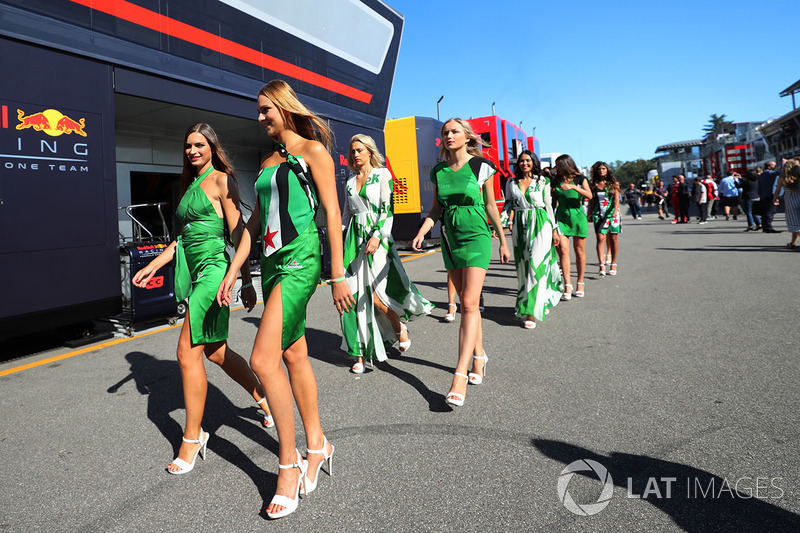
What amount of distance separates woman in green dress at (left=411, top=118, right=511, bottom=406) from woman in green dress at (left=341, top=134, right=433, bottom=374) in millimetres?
590

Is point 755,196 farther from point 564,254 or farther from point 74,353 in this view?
point 74,353

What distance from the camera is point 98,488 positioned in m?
2.42

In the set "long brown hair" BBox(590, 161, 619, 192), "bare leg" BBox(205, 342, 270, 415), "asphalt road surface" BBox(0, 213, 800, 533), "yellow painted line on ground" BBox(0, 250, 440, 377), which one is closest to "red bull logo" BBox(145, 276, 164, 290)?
"yellow painted line on ground" BBox(0, 250, 440, 377)

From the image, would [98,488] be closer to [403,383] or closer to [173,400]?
[173,400]

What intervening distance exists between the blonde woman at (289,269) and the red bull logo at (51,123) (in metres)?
3.27

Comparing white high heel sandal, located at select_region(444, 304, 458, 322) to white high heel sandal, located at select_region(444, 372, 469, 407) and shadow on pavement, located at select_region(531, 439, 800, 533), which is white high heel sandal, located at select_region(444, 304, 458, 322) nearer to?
white high heel sandal, located at select_region(444, 372, 469, 407)

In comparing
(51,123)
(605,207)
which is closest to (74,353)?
(51,123)

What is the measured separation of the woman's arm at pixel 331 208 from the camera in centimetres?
224

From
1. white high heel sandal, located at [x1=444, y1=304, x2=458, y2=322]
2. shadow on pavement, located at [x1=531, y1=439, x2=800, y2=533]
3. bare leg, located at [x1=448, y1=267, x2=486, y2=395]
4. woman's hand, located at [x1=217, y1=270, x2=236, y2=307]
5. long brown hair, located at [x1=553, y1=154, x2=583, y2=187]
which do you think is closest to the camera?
shadow on pavement, located at [x1=531, y1=439, x2=800, y2=533]

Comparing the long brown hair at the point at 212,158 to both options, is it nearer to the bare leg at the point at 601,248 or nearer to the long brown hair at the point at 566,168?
the long brown hair at the point at 566,168

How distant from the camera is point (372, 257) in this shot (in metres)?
4.26

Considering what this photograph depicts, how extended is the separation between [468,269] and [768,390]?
6.52ft

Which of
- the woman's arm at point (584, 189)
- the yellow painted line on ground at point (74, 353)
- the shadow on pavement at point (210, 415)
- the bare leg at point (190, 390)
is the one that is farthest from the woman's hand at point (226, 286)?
the woman's arm at point (584, 189)

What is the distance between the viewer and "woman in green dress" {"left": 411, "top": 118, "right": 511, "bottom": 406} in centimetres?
349
